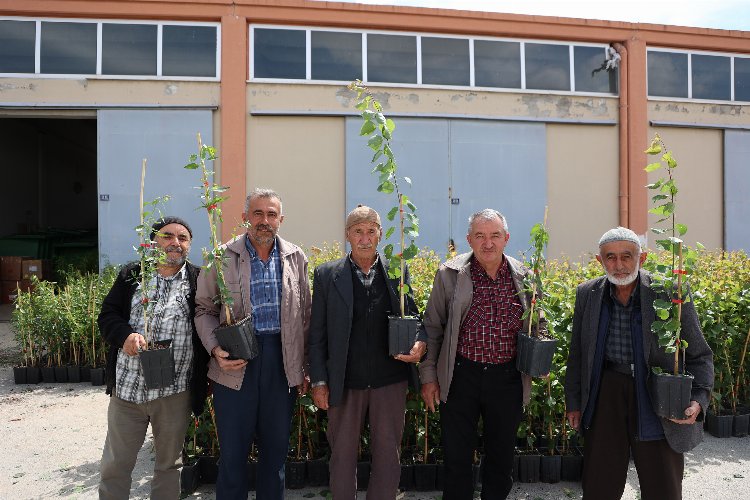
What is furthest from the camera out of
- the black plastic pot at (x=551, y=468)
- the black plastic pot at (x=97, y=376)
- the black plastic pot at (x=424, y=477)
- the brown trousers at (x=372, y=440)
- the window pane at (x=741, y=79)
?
the window pane at (x=741, y=79)

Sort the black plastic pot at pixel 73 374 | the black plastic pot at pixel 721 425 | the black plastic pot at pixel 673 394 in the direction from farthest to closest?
the black plastic pot at pixel 73 374, the black plastic pot at pixel 721 425, the black plastic pot at pixel 673 394

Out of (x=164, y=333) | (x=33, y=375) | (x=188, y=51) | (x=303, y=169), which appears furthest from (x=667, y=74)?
(x=33, y=375)

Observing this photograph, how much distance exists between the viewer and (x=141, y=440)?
2.75 m

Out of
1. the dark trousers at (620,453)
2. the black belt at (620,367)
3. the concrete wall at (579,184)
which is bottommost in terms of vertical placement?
the dark trousers at (620,453)

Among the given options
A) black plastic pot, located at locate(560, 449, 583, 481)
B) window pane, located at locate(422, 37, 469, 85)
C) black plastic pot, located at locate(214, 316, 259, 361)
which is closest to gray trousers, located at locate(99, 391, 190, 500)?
black plastic pot, located at locate(214, 316, 259, 361)

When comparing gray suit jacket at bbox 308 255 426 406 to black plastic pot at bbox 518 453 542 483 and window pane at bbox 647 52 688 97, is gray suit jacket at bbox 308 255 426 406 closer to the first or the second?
black plastic pot at bbox 518 453 542 483

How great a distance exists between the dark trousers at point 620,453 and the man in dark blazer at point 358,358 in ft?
3.23

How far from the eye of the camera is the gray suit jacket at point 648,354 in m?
2.45

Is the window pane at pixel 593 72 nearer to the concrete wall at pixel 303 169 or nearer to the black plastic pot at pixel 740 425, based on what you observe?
the concrete wall at pixel 303 169

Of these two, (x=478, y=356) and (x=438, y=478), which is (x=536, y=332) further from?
(x=438, y=478)

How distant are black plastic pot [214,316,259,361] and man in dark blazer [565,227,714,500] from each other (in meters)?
1.72

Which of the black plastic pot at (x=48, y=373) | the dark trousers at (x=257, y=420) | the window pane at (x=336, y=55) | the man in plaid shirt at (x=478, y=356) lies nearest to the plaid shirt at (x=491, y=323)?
the man in plaid shirt at (x=478, y=356)

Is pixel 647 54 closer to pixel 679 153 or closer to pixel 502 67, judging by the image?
pixel 679 153

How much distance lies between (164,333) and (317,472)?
1.57m
